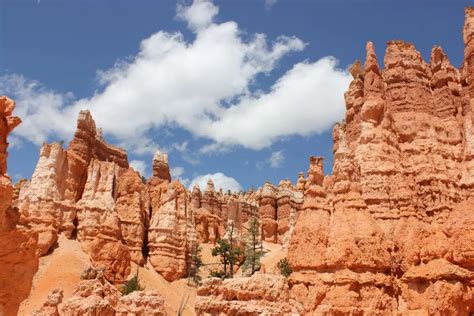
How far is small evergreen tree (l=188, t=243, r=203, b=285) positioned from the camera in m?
44.0

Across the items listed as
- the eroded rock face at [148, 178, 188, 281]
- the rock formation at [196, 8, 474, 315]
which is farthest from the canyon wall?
the rock formation at [196, 8, 474, 315]

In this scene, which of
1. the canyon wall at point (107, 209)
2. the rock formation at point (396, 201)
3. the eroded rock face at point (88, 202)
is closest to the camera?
the rock formation at point (396, 201)

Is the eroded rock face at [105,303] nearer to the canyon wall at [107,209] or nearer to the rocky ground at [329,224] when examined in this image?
the rocky ground at [329,224]

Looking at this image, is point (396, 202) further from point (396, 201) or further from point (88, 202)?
point (88, 202)

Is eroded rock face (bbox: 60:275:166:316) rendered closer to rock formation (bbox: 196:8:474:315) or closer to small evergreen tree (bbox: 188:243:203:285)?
rock formation (bbox: 196:8:474:315)

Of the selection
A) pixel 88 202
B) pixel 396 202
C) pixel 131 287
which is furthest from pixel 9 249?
pixel 88 202

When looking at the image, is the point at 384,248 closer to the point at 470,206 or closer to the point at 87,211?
the point at 470,206

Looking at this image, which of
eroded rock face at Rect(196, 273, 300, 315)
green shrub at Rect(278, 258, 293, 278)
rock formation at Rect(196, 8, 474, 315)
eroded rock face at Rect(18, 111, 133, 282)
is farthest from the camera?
eroded rock face at Rect(18, 111, 133, 282)

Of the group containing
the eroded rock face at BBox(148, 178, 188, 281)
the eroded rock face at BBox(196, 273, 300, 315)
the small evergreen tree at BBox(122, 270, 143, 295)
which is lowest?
the small evergreen tree at BBox(122, 270, 143, 295)

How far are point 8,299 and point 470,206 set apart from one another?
21.1 m

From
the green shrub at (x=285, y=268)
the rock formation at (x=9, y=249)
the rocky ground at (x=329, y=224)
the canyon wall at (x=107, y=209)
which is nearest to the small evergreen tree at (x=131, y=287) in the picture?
the canyon wall at (x=107, y=209)

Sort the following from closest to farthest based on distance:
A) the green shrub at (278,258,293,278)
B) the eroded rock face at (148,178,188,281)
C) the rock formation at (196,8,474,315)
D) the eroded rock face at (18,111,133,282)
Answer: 1. the rock formation at (196,8,474,315)
2. the green shrub at (278,258,293,278)
3. the eroded rock face at (18,111,133,282)
4. the eroded rock face at (148,178,188,281)

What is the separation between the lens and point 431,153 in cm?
2812

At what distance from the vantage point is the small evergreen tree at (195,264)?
144ft
